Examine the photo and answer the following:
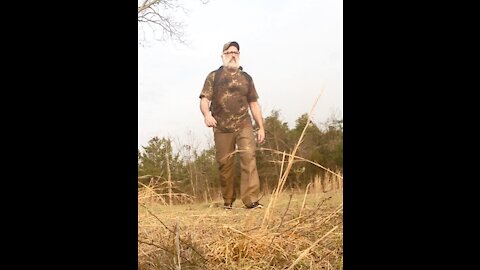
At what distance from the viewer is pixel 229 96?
4570 millimetres

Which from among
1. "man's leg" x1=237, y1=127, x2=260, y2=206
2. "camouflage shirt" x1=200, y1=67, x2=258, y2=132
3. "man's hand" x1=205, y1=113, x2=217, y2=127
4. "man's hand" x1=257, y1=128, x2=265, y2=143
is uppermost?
"camouflage shirt" x1=200, y1=67, x2=258, y2=132

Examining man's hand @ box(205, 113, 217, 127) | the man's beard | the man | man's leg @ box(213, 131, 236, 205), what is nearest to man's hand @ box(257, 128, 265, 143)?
the man

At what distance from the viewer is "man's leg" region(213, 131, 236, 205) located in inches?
178

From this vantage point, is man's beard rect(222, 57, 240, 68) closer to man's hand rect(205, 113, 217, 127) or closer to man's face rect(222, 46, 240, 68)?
man's face rect(222, 46, 240, 68)

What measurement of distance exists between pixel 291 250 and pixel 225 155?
0.75 meters

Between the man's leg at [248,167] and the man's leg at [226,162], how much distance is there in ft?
0.19

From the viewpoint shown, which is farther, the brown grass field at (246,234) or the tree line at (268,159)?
the tree line at (268,159)

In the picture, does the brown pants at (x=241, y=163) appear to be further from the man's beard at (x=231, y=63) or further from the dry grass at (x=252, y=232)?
the man's beard at (x=231, y=63)

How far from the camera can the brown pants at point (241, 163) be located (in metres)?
4.49

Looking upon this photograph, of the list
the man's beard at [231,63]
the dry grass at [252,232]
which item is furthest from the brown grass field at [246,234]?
the man's beard at [231,63]

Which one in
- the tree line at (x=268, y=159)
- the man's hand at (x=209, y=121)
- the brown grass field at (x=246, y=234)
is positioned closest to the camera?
the brown grass field at (x=246, y=234)
